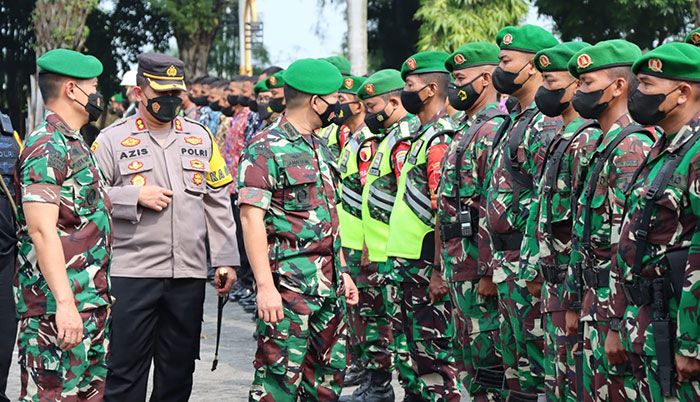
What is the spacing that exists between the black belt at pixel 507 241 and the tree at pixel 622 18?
2199cm

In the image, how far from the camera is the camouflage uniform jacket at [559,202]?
611cm

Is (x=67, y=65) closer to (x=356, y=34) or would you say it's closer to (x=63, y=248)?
(x=63, y=248)

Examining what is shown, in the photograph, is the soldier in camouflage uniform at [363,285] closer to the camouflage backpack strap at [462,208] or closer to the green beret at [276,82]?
the camouflage backpack strap at [462,208]

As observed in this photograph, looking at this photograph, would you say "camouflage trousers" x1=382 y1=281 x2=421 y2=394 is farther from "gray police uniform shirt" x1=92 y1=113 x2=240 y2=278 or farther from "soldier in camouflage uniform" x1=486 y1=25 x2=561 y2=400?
"gray police uniform shirt" x1=92 y1=113 x2=240 y2=278

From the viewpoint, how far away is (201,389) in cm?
936

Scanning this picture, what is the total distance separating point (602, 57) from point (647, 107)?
2.70ft

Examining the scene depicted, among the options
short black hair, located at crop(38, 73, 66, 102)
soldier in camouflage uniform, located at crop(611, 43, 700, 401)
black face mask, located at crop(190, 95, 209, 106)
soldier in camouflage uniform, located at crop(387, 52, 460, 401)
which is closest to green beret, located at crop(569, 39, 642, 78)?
soldier in camouflage uniform, located at crop(611, 43, 700, 401)

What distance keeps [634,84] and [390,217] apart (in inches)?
105

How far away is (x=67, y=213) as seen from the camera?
620cm

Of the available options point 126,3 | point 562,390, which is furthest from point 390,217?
point 126,3

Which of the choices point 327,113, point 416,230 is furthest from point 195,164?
point 416,230

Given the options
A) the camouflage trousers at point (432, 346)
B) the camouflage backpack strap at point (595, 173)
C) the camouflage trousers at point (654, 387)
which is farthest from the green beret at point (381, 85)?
the camouflage trousers at point (654, 387)

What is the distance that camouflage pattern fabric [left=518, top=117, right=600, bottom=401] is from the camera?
20.3 feet

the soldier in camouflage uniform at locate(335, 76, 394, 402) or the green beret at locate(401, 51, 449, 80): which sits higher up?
the green beret at locate(401, 51, 449, 80)
